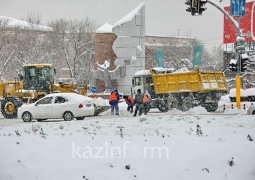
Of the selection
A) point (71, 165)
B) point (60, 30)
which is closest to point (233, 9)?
point (60, 30)

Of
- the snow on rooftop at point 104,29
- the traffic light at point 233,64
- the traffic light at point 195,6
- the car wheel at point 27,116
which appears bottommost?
the car wheel at point 27,116

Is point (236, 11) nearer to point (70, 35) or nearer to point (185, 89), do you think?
point (185, 89)

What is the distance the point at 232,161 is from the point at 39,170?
3087mm

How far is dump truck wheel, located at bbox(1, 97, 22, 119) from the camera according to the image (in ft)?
66.4

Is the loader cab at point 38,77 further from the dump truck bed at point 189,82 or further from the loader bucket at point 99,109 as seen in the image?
the dump truck bed at point 189,82

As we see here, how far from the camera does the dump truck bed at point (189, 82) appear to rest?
22.9 meters

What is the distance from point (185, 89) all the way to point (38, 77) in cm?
787

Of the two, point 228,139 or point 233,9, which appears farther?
point 233,9

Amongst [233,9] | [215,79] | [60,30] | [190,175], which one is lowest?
[190,175]

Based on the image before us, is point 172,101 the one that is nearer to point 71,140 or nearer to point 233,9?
point 233,9

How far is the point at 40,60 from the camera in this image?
2480 cm

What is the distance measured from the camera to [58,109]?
17406 millimetres

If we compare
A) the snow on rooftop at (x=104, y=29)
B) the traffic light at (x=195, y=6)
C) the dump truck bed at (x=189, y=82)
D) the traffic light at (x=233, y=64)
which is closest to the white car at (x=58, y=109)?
the traffic light at (x=195, y=6)

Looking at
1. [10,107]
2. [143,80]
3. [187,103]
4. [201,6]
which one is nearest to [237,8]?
[201,6]
